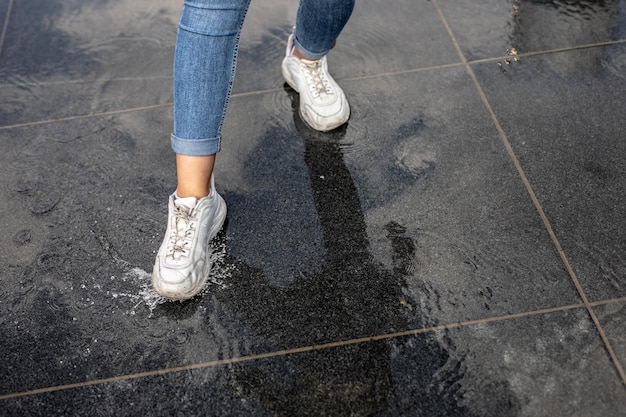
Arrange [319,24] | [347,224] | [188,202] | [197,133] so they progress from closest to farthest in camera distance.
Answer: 1. [197,133]
2. [188,202]
3. [347,224]
4. [319,24]

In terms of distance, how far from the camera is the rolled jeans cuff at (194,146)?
183 centimetres

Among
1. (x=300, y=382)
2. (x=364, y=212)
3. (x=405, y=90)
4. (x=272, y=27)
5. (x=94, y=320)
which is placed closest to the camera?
(x=300, y=382)

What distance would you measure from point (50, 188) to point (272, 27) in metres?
1.16

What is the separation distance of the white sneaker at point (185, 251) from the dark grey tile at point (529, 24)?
131 centimetres

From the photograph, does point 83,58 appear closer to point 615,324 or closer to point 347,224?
point 347,224

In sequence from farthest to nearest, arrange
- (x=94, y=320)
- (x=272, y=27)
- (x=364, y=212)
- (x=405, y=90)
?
(x=272, y=27)
(x=405, y=90)
(x=364, y=212)
(x=94, y=320)

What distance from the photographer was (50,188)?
2.22m

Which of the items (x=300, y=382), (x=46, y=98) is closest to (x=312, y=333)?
(x=300, y=382)

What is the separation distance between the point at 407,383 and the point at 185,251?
0.71 metres

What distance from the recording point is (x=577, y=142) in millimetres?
2256

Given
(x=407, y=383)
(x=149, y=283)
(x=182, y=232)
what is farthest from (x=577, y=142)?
(x=149, y=283)

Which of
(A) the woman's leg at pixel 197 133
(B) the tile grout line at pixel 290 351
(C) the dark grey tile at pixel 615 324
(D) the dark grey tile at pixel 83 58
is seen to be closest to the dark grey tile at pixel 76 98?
(D) the dark grey tile at pixel 83 58

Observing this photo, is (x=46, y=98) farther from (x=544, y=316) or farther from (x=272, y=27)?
(x=544, y=316)

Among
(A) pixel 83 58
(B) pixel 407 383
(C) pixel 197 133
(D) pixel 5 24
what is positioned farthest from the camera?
(D) pixel 5 24
